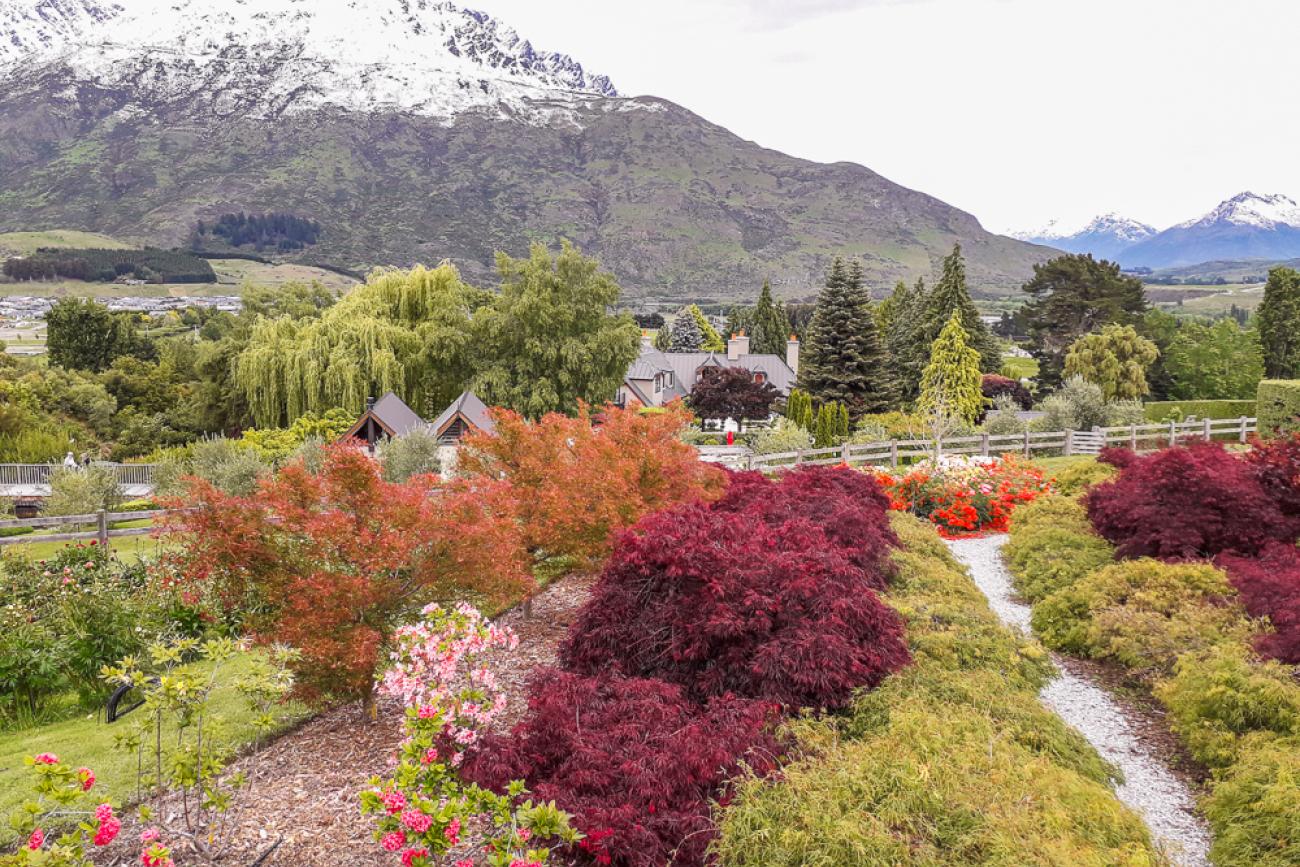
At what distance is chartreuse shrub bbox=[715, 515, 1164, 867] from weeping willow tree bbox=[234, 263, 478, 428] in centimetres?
2642

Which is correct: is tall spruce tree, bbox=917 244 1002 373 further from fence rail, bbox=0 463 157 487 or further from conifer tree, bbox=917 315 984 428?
fence rail, bbox=0 463 157 487

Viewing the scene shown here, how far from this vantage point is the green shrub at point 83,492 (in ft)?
66.4

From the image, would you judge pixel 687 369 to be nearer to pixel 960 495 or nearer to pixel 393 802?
pixel 960 495

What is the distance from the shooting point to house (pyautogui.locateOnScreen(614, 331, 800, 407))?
49188 millimetres

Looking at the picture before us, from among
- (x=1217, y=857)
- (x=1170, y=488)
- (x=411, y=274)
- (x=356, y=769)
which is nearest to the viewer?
(x=1217, y=857)

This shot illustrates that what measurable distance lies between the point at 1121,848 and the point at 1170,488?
26.6ft

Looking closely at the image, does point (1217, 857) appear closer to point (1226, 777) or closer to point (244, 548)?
point (1226, 777)

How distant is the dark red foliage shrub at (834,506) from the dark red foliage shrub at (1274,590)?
3.83 meters

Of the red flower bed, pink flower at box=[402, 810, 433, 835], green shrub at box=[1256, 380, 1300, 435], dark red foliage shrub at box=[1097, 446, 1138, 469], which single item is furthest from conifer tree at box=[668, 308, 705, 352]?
pink flower at box=[402, 810, 433, 835]

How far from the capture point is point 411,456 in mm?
19250

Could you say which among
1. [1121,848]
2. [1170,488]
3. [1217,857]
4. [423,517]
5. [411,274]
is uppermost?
[411,274]

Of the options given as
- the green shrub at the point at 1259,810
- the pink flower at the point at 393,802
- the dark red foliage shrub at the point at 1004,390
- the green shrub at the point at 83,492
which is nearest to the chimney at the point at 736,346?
the dark red foliage shrub at the point at 1004,390

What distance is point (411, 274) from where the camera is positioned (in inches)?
1326

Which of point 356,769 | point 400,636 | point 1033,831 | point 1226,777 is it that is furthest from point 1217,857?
point 356,769
